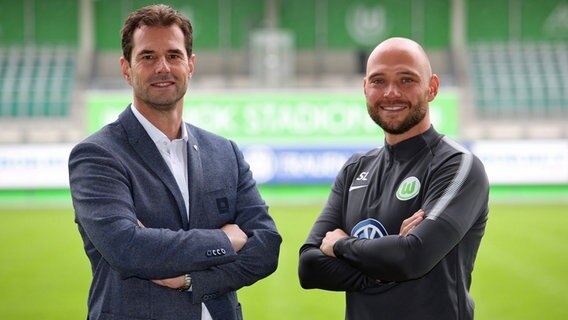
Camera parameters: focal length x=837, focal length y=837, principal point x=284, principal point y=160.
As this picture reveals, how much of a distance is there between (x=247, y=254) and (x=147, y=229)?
442 mm

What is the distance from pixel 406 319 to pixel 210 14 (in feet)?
67.0

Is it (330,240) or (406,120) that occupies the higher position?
(406,120)

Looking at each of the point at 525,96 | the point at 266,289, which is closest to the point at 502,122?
the point at 525,96

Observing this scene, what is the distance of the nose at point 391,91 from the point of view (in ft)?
9.61

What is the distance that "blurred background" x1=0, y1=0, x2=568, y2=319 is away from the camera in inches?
325

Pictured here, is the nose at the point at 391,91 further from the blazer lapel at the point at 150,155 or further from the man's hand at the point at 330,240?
the blazer lapel at the point at 150,155

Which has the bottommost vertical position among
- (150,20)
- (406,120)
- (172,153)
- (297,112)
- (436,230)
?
(297,112)

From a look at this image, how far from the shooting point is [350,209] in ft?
10.1

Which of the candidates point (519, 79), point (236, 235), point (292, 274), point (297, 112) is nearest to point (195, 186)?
point (236, 235)

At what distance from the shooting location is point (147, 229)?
9.09 ft

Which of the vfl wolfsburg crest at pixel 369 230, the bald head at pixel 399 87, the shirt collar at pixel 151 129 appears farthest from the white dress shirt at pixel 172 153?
the bald head at pixel 399 87

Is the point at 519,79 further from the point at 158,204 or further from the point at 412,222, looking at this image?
the point at 158,204

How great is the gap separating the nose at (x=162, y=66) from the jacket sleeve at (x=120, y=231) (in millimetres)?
329

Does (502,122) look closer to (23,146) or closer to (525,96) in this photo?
(525,96)
